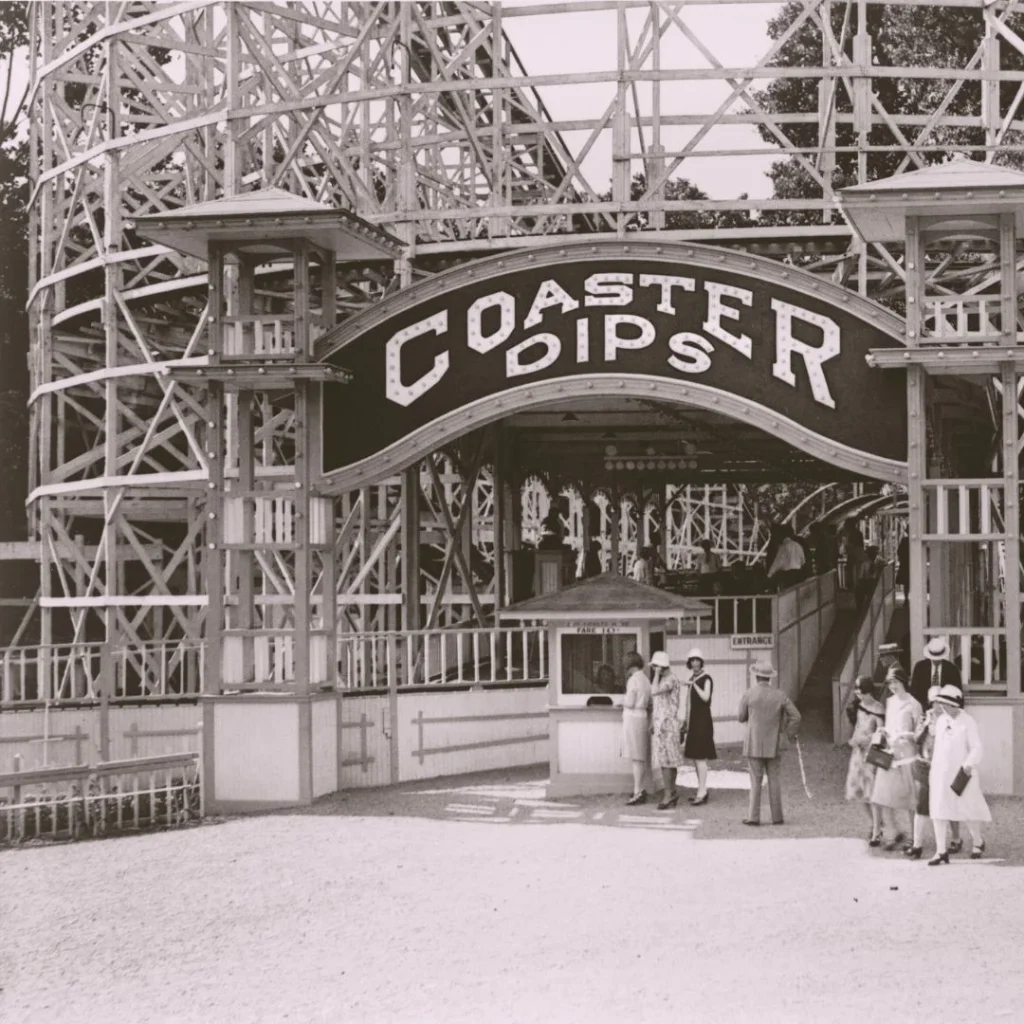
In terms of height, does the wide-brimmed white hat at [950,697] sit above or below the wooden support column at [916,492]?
below

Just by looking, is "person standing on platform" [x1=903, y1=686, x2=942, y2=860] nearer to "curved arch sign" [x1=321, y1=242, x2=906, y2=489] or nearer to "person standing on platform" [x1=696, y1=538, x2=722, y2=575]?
"curved arch sign" [x1=321, y1=242, x2=906, y2=489]

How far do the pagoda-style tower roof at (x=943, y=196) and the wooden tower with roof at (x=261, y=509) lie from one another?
5091 mm

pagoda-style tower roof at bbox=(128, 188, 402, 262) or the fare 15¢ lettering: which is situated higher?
pagoda-style tower roof at bbox=(128, 188, 402, 262)

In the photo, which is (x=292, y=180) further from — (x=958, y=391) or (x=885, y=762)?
(x=885, y=762)

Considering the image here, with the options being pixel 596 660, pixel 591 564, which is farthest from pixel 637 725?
pixel 591 564

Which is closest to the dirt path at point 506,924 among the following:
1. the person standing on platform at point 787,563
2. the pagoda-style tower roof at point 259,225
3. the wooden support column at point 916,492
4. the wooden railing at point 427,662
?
the wooden support column at point 916,492

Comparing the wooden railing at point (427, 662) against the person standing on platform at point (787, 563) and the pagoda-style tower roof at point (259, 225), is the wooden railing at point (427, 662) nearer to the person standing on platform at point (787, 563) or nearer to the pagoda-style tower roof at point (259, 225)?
A: the pagoda-style tower roof at point (259, 225)

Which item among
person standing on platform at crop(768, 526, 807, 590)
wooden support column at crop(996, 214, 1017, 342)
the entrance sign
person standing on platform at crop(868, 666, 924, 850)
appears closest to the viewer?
person standing on platform at crop(868, 666, 924, 850)

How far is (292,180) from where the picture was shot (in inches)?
1176

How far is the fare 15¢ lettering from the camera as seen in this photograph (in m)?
16.3

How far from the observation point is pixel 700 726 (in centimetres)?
1595

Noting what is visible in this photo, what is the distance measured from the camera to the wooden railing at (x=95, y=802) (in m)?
15.5

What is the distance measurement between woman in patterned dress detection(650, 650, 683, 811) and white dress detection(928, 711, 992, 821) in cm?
331

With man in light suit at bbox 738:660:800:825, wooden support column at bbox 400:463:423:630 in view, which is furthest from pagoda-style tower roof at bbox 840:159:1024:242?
wooden support column at bbox 400:463:423:630
